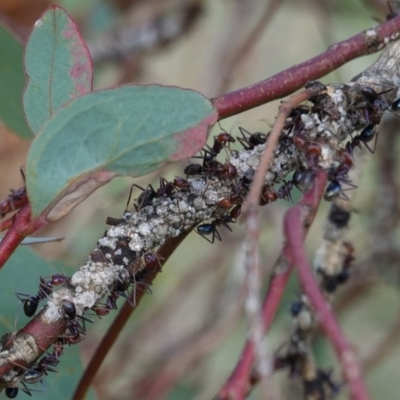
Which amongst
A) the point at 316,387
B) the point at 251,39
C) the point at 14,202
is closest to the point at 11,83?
the point at 14,202

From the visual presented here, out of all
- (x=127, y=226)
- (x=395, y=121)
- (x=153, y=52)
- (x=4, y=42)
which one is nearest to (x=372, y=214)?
(x=395, y=121)

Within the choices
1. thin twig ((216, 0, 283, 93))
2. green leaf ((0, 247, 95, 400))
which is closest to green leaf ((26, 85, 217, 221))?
green leaf ((0, 247, 95, 400))

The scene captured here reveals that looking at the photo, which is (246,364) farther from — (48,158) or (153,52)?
(153,52)

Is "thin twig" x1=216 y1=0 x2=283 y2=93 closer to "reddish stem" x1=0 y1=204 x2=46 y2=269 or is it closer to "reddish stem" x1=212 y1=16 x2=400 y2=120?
"reddish stem" x1=212 y1=16 x2=400 y2=120

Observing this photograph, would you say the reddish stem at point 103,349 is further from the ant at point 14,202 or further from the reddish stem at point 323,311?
the reddish stem at point 323,311

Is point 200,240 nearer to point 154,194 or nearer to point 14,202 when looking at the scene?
point 14,202
